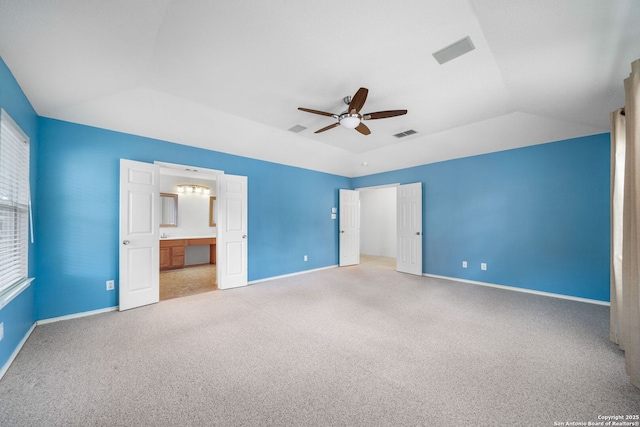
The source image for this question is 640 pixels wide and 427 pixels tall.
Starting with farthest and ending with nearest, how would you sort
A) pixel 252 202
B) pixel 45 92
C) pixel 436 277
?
1. pixel 436 277
2. pixel 252 202
3. pixel 45 92

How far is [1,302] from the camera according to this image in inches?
72.6

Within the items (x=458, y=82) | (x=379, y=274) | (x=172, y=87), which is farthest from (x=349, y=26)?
(x=379, y=274)

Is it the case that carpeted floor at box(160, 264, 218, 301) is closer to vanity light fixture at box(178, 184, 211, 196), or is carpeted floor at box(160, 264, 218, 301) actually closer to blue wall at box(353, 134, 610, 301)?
vanity light fixture at box(178, 184, 211, 196)

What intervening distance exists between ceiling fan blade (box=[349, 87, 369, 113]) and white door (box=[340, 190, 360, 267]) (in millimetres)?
3855

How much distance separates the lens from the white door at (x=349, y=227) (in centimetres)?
654

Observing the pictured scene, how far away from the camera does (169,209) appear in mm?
6430

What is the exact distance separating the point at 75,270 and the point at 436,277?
243 inches

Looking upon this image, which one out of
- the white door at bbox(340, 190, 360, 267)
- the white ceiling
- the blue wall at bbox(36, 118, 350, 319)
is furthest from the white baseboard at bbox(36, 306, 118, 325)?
the white door at bbox(340, 190, 360, 267)

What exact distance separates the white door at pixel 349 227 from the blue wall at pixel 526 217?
190 cm

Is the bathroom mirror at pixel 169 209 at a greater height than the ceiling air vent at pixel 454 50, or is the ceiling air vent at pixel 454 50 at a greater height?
the ceiling air vent at pixel 454 50

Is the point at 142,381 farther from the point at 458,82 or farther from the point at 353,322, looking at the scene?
the point at 458,82

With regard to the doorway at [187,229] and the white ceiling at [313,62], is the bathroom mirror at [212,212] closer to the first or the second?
the doorway at [187,229]

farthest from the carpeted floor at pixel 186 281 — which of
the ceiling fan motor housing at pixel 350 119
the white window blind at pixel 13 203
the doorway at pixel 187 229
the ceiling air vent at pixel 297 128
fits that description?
the ceiling fan motor housing at pixel 350 119

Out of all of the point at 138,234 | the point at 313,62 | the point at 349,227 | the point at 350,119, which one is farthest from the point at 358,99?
the point at 349,227
